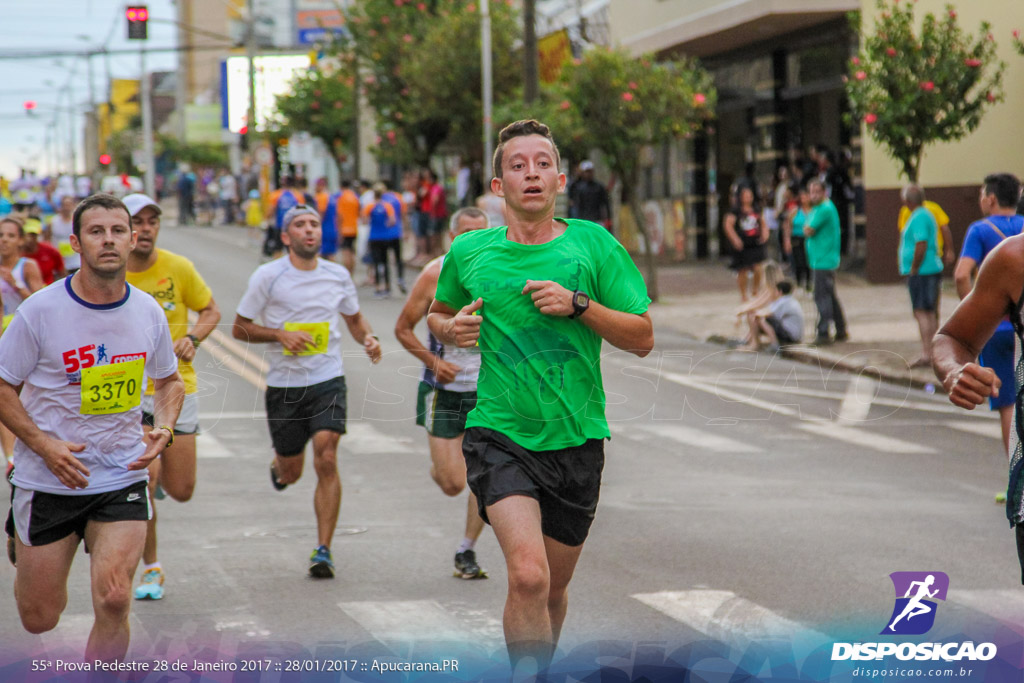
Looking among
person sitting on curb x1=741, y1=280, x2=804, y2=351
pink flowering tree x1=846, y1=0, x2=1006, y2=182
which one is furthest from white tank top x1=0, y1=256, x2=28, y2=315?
pink flowering tree x1=846, y1=0, x2=1006, y2=182

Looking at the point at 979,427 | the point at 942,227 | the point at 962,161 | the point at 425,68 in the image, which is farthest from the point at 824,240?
the point at 425,68

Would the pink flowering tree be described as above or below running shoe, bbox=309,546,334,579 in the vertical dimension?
above

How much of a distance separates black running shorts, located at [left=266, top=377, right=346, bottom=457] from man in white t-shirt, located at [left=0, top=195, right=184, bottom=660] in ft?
8.64

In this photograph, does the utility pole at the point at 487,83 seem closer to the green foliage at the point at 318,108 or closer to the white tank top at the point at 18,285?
the green foliage at the point at 318,108

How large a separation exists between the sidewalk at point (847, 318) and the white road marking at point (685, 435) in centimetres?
251

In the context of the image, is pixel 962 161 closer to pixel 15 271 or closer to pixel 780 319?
pixel 780 319

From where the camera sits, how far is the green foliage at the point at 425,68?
3447 cm

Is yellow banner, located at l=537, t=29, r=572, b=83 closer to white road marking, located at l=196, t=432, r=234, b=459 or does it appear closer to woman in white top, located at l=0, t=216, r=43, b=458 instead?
white road marking, located at l=196, t=432, r=234, b=459

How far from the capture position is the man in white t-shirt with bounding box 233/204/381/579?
26.6 ft

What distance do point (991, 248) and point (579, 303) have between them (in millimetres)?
4984

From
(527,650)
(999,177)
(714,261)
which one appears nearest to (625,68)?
(714,261)

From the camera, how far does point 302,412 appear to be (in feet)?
26.9

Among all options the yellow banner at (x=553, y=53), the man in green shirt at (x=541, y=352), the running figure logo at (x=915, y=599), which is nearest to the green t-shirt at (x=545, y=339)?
the man in green shirt at (x=541, y=352)

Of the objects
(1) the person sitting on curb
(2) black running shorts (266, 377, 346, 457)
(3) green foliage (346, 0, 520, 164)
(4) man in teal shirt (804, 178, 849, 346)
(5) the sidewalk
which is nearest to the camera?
(2) black running shorts (266, 377, 346, 457)
